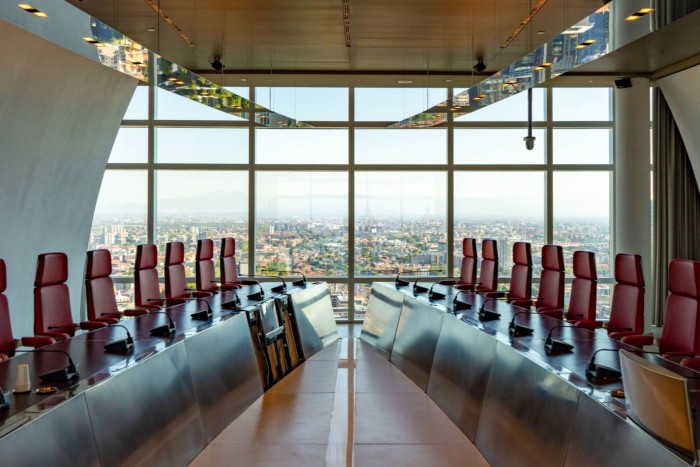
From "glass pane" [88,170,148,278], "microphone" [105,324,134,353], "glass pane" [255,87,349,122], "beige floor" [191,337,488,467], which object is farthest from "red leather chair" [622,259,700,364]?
"glass pane" [88,170,148,278]

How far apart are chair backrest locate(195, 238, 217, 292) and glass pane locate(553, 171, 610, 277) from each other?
Answer: 5192 mm

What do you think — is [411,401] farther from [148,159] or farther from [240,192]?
[148,159]

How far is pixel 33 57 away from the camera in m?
5.21

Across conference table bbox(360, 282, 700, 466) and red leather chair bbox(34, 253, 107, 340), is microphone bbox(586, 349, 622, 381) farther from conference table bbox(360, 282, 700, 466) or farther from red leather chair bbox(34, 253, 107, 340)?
red leather chair bbox(34, 253, 107, 340)

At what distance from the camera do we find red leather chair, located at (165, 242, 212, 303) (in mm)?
6289

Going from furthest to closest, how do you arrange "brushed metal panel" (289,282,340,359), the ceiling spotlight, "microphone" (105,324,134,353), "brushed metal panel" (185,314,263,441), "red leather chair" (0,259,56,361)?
the ceiling spotlight, "brushed metal panel" (289,282,340,359), "red leather chair" (0,259,56,361), "brushed metal panel" (185,314,263,441), "microphone" (105,324,134,353)

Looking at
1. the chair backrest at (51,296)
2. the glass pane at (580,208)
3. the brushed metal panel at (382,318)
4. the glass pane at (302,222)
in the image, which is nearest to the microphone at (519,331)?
the brushed metal panel at (382,318)

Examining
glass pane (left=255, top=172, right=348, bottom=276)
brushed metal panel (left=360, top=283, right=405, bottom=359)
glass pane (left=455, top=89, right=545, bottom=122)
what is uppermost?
glass pane (left=455, top=89, right=545, bottom=122)

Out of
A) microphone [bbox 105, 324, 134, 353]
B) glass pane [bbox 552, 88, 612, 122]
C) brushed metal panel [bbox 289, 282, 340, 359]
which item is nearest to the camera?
microphone [bbox 105, 324, 134, 353]

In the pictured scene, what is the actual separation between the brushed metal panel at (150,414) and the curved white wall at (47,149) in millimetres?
3536

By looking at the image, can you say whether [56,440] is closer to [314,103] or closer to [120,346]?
[120,346]

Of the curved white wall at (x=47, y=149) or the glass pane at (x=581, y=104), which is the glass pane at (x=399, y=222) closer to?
the glass pane at (x=581, y=104)

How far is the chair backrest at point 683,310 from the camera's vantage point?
12.5 ft

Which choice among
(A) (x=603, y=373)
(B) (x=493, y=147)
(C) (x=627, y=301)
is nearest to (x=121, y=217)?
(B) (x=493, y=147)
